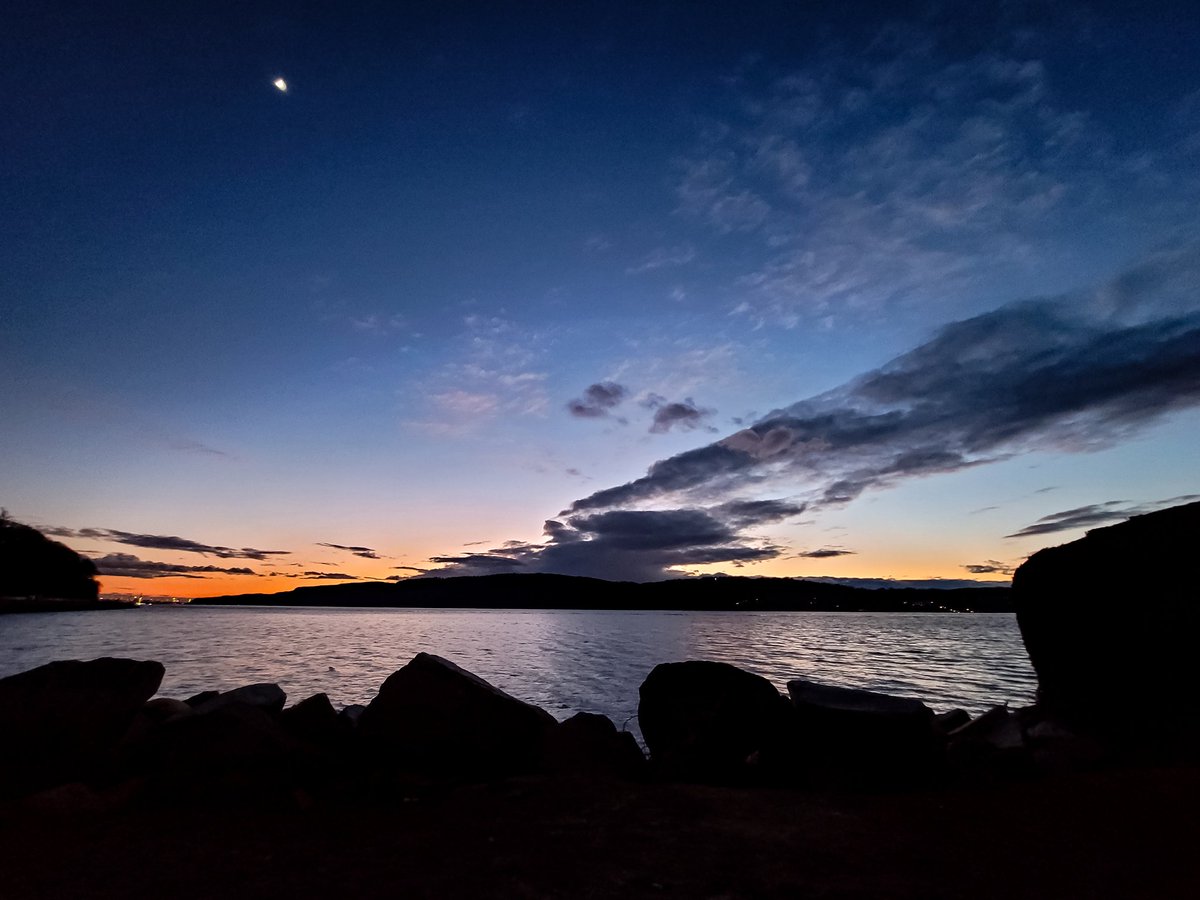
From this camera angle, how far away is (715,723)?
29.9ft

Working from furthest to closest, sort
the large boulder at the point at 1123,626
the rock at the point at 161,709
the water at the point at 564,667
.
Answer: the water at the point at 564,667, the rock at the point at 161,709, the large boulder at the point at 1123,626

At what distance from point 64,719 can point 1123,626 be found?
47.7 feet

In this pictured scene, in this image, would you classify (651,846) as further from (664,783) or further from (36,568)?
(36,568)

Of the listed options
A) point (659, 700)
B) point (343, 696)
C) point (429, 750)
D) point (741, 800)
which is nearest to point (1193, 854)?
point (741, 800)

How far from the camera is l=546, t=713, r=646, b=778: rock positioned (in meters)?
9.13

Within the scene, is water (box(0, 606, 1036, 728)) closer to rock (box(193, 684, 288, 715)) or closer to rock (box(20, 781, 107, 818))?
rock (box(193, 684, 288, 715))

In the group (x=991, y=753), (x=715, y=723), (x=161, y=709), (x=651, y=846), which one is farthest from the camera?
(x=161, y=709)

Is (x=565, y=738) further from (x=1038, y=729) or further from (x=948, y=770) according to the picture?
(x=1038, y=729)

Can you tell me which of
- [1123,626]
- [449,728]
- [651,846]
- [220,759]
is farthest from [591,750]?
[1123,626]

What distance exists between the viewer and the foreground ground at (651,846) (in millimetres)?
4961

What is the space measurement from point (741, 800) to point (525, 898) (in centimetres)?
329

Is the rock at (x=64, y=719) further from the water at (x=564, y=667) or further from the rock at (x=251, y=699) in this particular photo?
the water at (x=564, y=667)

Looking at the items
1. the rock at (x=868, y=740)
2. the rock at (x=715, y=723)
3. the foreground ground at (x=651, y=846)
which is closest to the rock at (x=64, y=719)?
the foreground ground at (x=651, y=846)

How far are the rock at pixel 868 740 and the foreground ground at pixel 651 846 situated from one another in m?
0.60
